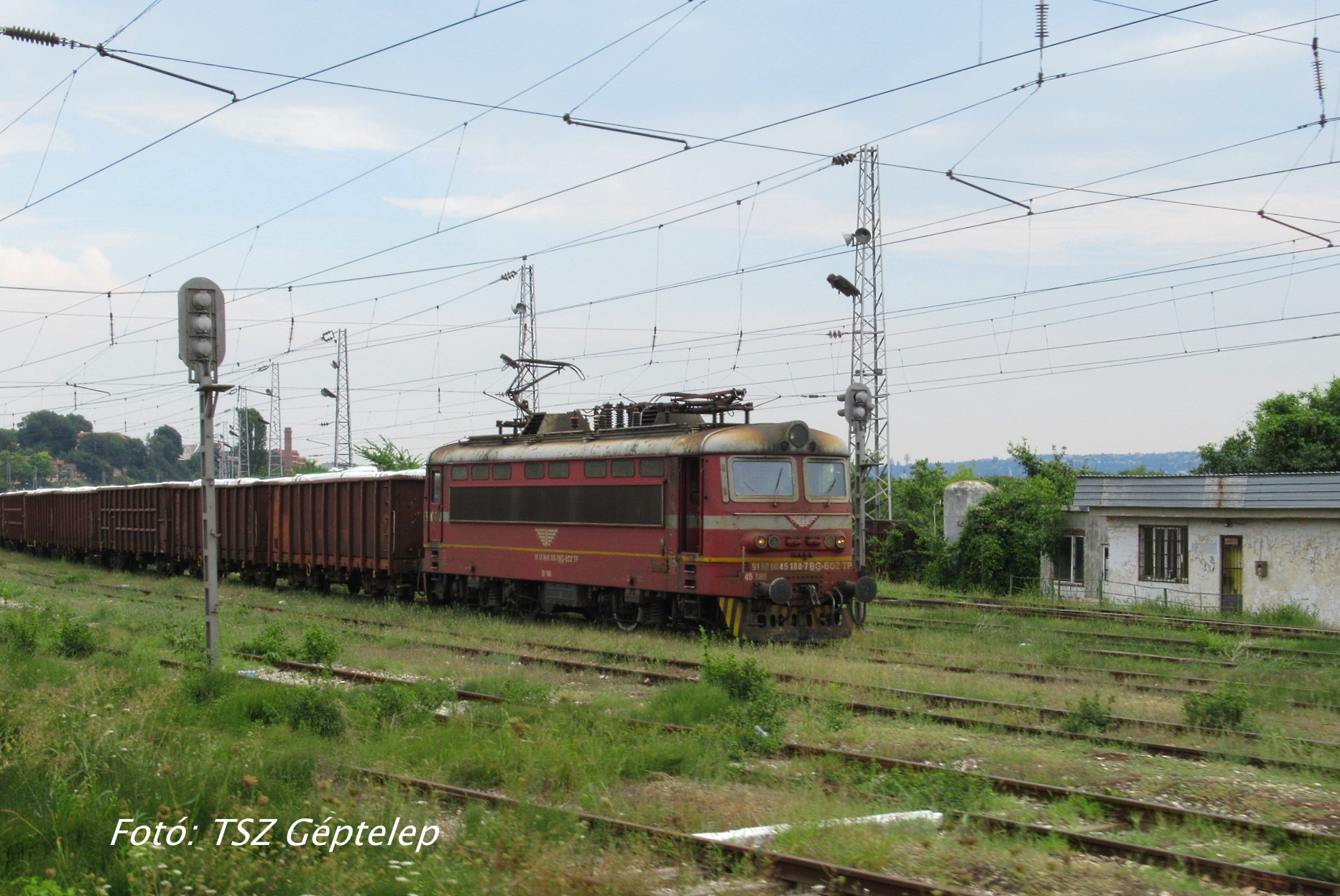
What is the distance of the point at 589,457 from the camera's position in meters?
18.7

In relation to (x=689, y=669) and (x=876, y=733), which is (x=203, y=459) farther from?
(x=876, y=733)

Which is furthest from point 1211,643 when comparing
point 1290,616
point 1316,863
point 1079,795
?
point 1316,863

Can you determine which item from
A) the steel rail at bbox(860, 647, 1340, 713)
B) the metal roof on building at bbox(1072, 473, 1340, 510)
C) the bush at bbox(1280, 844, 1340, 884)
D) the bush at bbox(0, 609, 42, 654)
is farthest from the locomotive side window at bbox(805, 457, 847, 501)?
the metal roof on building at bbox(1072, 473, 1340, 510)

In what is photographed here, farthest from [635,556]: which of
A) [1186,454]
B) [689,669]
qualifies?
[1186,454]

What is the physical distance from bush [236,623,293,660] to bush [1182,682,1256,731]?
10.6 m

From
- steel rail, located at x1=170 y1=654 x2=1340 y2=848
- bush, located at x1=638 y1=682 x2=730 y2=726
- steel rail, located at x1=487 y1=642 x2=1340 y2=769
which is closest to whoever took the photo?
steel rail, located at x1=170 y1=654 x2=1340 y2=848

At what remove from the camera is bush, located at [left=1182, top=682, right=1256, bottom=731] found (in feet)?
34.2

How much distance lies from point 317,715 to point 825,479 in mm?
9326

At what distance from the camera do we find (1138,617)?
68.7ft

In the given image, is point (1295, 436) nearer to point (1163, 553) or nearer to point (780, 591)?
point (1163, 553)

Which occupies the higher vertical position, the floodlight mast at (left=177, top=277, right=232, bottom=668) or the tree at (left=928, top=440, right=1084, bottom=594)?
the floodlight mast at (left=177, top=277, right=232, bottom=668)

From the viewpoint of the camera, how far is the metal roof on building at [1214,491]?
22.4m

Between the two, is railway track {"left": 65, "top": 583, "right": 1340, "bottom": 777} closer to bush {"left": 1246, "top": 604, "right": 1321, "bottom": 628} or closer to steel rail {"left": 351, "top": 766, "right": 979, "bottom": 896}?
steel rail {"left": 351, "top": 766, "right": 979, "bottom": 896}

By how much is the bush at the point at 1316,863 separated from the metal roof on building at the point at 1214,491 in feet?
58.5
